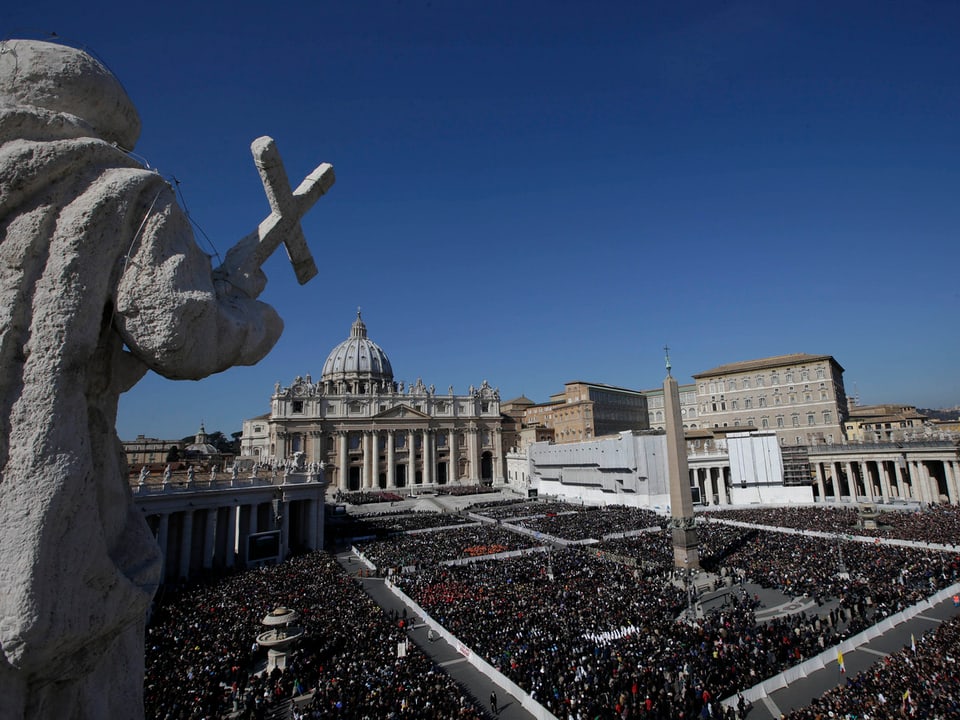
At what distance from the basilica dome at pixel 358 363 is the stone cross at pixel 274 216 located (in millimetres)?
90612

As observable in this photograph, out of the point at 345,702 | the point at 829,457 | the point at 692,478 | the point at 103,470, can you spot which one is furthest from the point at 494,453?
the point at 103,470

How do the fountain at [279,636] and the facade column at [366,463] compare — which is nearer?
the fountain at [279,636]

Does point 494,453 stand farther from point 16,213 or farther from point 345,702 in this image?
point 16,213

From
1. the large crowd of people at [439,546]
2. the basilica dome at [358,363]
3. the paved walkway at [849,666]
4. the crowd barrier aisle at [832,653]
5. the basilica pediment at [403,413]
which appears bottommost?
the paved walkway at [849,666]

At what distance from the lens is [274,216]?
148 inches

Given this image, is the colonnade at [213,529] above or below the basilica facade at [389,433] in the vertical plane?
below

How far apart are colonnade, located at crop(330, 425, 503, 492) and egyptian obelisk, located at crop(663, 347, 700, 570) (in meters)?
53.7

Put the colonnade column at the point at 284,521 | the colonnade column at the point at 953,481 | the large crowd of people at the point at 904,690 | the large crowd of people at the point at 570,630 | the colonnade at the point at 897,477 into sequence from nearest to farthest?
the large crowd of people at the point at 904,690
the large crowd of people at the point at 570,630
the colonnade column at the point at 284,521
the colonnade column at the point at 953,481
the colonnade at the point at 897,477

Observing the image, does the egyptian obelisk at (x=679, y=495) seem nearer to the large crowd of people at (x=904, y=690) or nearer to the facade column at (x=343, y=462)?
the large crowd of people at (x=904, y=690)

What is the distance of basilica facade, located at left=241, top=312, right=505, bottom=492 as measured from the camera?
74.0 meters

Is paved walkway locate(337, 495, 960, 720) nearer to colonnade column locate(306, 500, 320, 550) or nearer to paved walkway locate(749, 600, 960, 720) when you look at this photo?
paved walkway locate(749, 600, 960, 720)

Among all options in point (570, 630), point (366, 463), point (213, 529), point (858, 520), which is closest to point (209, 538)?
point (213, 529)

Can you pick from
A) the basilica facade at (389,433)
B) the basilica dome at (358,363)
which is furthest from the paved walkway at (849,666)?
the basilica dome at (358,363)

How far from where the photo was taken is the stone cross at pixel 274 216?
3508 millimetres
